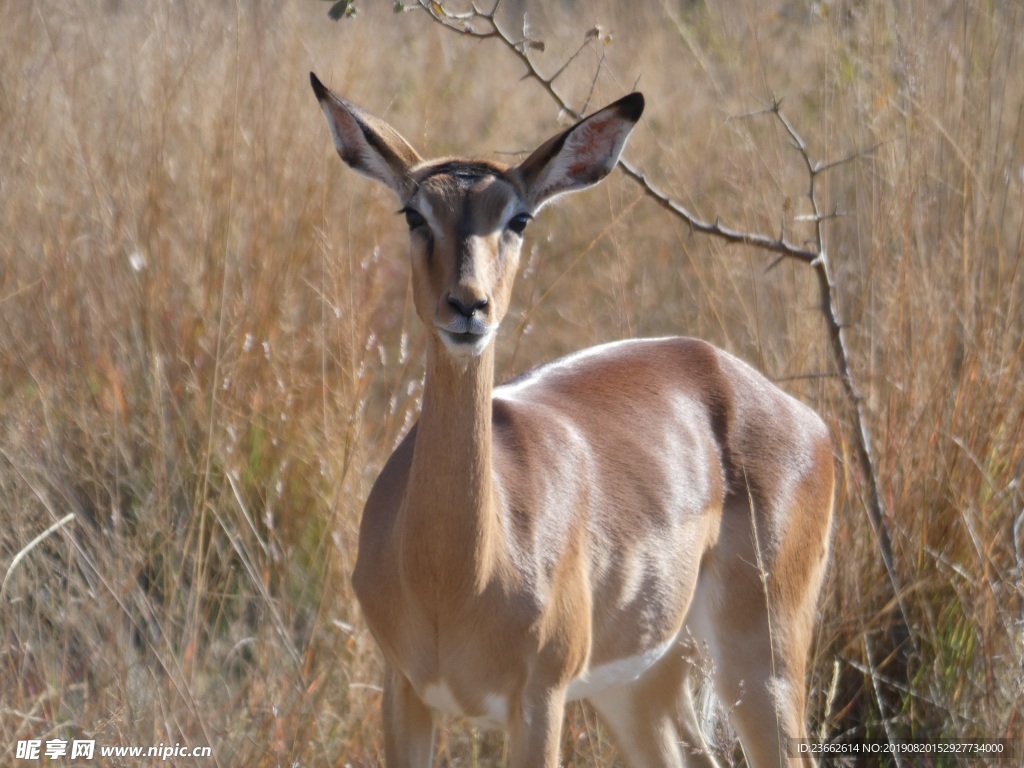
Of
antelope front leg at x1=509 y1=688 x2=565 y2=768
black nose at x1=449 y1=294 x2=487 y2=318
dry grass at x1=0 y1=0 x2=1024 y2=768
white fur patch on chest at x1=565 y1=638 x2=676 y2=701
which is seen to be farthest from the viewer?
dry grass at x1=0 y1=0 x2=1024 y2=768

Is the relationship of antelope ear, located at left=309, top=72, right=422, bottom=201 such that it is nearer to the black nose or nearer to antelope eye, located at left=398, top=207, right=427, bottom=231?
antelope eye, located at left=398, top=207, right=427, bottom=231

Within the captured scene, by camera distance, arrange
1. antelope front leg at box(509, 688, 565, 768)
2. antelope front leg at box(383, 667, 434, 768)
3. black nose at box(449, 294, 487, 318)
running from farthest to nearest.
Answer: antelope front leg at box(383, 667, 434, 768)
antelope front leg at box(509, 688, 565, 768)
black nose at box(449, 294, 487, 318)

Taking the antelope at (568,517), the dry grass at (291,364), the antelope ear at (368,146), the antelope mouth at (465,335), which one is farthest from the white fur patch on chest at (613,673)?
the antelope ear at (368,146)

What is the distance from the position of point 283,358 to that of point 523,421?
1.81m

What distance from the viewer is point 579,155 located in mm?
3459

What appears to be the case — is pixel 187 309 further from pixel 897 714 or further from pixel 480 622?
pixel 897 714

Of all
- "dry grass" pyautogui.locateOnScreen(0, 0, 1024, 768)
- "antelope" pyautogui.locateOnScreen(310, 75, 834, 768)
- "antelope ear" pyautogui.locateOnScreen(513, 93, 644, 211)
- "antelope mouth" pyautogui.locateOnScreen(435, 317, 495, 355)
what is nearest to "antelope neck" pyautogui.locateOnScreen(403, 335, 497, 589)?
"antelope" pyautogui.locateOnScreen(310, 75, 834, 768)

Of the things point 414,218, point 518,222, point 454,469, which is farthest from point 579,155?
point 454,469

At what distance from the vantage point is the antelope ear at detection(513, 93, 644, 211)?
332 centimetres

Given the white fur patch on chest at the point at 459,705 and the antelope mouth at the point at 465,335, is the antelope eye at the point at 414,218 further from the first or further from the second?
the white fur patch on chest at the point at 459,705

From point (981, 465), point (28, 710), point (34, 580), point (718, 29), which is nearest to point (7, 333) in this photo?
point (34, 580)

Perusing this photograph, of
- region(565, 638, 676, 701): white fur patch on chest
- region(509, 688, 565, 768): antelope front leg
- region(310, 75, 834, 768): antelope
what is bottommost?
region(509, 688, 565, 768): antelope front leg

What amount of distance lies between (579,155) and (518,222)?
0.30m

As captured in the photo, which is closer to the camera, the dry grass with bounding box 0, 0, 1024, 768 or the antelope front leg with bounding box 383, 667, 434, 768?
the antelope front leg with bounding box 383, 667, 434, 768
